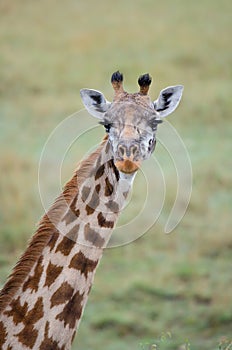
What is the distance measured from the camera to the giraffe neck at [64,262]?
5.91m

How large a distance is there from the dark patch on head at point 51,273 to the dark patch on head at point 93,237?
0.99 feet

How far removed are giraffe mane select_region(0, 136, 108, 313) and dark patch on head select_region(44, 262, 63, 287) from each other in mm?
Result: 112

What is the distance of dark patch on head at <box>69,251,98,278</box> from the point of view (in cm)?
612

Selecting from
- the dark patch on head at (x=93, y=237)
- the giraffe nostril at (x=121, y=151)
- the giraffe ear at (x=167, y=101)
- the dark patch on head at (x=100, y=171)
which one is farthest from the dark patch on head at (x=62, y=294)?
the giraffe ear at (x=167, y=101)

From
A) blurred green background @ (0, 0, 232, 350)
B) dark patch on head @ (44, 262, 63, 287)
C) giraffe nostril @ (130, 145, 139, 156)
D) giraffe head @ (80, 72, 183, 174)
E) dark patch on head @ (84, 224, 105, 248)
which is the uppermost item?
blurred green background @ (0, 0, 232, 350)

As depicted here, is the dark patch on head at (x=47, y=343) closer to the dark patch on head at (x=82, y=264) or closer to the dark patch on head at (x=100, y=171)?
the dark patch on head at (x=82, y=264)

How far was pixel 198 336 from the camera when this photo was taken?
1005cm

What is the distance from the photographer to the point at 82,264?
6.14 m

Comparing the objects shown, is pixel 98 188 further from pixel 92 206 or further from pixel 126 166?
pixel 126 166

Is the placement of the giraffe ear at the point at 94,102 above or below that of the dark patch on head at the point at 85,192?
above

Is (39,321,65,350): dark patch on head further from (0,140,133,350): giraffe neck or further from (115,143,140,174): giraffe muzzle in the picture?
(115,143,140,174): giraffe muzzle

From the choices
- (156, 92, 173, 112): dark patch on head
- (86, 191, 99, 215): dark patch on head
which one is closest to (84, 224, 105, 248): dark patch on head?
(86, 191, 99, 215): dark patch on head

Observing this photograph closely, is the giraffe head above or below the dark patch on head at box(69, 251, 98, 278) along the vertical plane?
above

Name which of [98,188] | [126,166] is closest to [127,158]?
[126,166]
